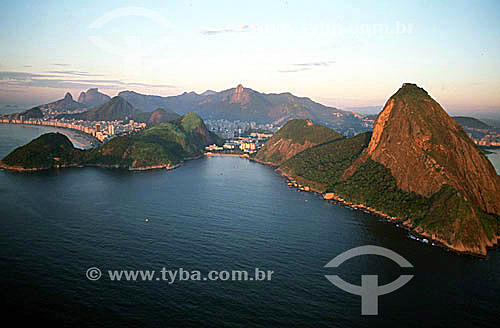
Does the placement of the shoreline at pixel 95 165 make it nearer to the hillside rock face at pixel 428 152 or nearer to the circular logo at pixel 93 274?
the hillside rock face at pixel 428 152

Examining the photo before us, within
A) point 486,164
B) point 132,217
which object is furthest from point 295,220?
point 486,164

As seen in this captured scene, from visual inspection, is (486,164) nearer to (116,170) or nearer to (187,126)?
(116,170)

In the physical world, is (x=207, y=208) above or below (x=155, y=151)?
below

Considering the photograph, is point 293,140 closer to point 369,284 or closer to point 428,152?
point 428,152

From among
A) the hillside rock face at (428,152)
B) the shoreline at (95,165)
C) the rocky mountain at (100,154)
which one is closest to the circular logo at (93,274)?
the hillside rock face at (428,152)

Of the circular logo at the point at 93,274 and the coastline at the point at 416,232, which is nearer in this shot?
the circular logo at the point at 93,274
